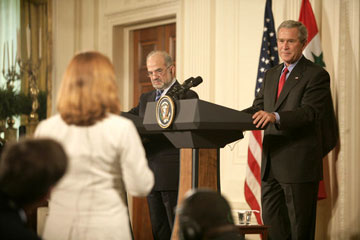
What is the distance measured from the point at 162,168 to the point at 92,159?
1.61m

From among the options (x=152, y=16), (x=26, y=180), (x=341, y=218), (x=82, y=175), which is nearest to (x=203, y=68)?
(x=152, y=16)

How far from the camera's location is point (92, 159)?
6.64 ft

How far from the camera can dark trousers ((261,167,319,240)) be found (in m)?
3.38

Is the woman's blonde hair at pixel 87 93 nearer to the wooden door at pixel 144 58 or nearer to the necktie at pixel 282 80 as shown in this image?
the necktie at pixel 282 80

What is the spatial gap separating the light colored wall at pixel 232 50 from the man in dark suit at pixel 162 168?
1825 millimetres

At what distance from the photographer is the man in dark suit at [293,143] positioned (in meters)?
3.38

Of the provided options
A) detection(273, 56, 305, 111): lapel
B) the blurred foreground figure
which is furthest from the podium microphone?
the blurred foreground figure

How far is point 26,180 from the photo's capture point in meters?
1.64

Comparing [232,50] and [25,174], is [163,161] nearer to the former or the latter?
[25,174]

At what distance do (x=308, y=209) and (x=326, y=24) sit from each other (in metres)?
2.30

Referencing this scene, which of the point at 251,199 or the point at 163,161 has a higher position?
the point at 163,161

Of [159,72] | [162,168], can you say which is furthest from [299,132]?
[159,72]

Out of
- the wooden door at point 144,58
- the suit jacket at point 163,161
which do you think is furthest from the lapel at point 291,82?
the wooden door at point 144,58

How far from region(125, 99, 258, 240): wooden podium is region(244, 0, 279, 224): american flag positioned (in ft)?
7.35
